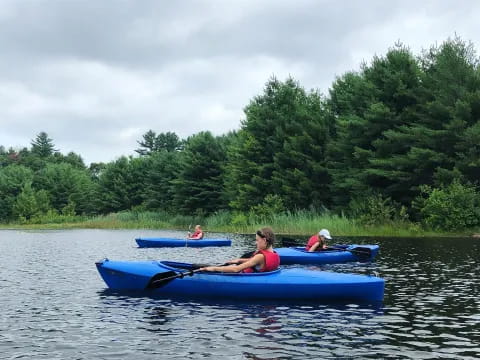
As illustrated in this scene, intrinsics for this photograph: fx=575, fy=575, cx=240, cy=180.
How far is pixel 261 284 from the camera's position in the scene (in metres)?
13.3

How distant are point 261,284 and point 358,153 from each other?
30.6m

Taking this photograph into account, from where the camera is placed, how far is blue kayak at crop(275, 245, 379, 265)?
21.3m

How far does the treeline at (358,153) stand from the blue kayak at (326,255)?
15624 mm

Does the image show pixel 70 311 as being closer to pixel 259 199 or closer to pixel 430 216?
pixel 430 216

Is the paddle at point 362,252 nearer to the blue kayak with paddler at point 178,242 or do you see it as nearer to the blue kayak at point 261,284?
the blue kayak at point 261,284

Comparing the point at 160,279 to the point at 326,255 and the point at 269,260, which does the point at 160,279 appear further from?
the point at 326,255

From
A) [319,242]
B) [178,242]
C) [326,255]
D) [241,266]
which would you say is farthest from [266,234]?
[178,242]

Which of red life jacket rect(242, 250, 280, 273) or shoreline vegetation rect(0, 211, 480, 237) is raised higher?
shoreline vegetation rect(0, 211, 480, 237)

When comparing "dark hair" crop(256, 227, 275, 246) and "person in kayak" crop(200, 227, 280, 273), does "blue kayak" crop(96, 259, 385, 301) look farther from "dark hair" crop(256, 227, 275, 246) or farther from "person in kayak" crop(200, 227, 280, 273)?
"dark hair" crop(256, 227, 275, 246)

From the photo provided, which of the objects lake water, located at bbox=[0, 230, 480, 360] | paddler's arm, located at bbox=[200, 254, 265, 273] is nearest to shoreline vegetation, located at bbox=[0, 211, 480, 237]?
lake water, located at bbox=[0, 230, 480, 360]

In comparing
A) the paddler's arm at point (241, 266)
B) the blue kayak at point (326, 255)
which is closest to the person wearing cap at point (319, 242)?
the blue kayak at point (326, 255)

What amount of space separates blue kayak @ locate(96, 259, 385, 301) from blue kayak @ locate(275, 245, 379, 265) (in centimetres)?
738

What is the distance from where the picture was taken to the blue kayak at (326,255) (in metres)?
21.3

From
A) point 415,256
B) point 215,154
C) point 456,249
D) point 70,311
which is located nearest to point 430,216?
point 456,249
